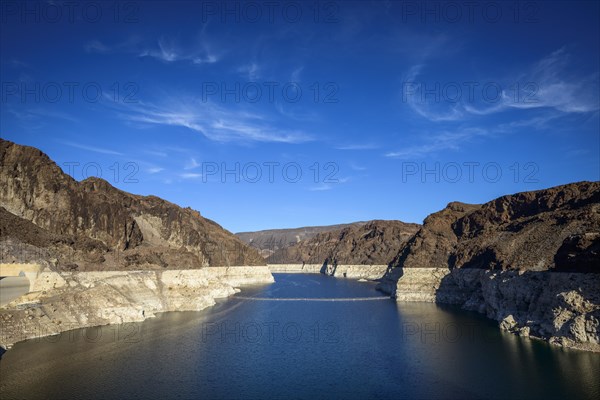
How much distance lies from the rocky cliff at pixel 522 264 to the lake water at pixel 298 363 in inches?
143

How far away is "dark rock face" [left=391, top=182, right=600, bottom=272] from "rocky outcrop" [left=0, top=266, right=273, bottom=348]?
178 ft

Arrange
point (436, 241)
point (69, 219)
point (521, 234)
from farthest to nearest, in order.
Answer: point (436, 241), point (69, 219), point (521, 234)

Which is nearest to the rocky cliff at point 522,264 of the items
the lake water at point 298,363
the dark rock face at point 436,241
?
the dark rock face at point 436,241

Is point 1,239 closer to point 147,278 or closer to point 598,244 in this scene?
point 147,278

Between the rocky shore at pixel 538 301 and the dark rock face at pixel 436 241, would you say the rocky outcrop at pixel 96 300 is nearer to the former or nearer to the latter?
the dark rock face at pixel 436 241

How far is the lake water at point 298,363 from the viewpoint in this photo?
32.4 m

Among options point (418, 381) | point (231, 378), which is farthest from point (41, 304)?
point (418, 381)

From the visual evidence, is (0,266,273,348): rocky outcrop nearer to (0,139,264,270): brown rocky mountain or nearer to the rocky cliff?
(0,139,264,270): brown rocky mountain

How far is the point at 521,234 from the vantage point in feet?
242

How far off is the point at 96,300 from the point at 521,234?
7311 cm

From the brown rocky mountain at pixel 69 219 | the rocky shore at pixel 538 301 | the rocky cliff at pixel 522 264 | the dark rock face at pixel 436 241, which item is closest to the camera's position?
the rocky shore at pixel 538 301

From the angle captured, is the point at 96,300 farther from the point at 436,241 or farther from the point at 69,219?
the point at 436,241

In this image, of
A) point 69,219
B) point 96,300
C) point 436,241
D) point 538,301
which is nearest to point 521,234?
point 538,301

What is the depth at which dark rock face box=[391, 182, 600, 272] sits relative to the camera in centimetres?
5122
